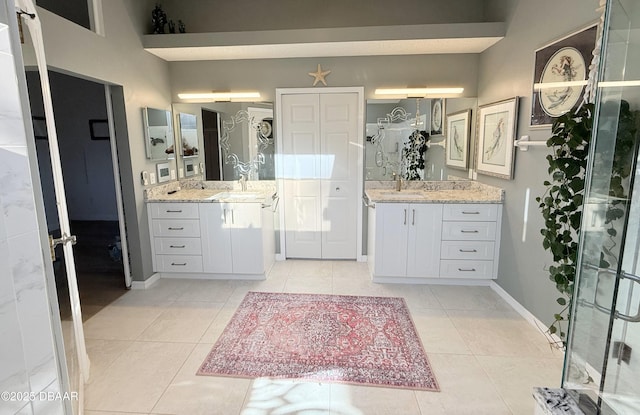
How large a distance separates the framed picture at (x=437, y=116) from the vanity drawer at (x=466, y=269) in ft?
4.94

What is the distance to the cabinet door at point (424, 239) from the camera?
→ 3369mm

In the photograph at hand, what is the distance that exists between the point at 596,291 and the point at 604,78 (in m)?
0.77

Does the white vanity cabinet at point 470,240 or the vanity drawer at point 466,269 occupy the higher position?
the white vanity cabinet at point 470,240

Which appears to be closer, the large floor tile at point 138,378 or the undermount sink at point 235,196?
the large floor tile at point 138,378

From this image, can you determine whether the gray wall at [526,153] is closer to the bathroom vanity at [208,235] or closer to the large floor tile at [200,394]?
the large floor tile at [200,394]

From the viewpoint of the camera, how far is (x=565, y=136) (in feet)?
6.32

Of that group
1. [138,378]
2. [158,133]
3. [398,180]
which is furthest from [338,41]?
[138,378]

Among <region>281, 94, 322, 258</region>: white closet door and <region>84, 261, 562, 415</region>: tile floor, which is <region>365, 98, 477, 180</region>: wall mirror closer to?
<region>281, 94, 322, 258</region>: white closet door

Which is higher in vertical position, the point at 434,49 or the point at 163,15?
the point at 163,15

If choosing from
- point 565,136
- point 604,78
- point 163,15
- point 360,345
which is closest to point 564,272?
point 565,136

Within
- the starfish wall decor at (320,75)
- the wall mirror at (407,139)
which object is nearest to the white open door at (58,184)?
the starfish wall decor at (320,75)

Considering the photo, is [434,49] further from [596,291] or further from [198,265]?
[198,265]

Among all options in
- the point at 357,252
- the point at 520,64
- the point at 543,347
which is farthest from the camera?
the point at 357,252

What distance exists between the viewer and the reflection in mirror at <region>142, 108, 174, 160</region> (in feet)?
11.3
